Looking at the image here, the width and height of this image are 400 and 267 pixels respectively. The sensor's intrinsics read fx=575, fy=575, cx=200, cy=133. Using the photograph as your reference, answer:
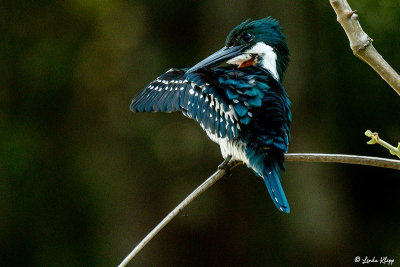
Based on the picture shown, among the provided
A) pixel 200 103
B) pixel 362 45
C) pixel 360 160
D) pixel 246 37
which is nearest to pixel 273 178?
pixel 200 103

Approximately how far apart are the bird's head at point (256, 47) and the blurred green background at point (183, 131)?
1836 mm

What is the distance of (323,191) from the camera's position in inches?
170

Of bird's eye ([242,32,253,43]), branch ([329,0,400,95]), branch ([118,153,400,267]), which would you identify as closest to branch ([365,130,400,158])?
branch ([118,153,400,267])

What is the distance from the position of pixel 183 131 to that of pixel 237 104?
7.61 feet

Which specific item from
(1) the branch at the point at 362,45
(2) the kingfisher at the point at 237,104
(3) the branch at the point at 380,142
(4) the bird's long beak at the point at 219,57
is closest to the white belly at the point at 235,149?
(2) the kingfisher at the point at 237,104

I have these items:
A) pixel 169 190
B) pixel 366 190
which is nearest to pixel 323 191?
pixel 366 190

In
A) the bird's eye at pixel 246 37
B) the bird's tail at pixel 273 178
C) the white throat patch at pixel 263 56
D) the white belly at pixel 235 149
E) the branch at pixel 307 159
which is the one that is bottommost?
the bird's tail at pixel 273 178

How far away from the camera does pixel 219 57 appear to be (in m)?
2.19

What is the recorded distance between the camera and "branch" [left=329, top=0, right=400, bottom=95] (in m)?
1.30

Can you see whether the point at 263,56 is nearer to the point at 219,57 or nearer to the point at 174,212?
the point at 219,57

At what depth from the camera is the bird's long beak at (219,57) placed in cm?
211

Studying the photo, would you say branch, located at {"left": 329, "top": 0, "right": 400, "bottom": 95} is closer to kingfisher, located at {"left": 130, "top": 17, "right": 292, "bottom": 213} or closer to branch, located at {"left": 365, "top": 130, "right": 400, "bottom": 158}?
branch, located at {"left": 365, "top": 130, "right": 400, "bottom": 158}

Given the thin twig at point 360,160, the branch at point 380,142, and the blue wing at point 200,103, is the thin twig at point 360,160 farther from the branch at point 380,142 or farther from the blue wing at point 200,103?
the blue wing at point 200,103

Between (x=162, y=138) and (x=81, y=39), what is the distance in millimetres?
1112
